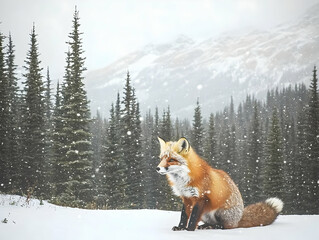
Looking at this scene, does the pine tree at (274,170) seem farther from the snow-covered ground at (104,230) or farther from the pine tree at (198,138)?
the snow-covered ground at (104,230)

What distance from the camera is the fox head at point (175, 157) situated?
20.0 feet

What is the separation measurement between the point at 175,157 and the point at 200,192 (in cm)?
98

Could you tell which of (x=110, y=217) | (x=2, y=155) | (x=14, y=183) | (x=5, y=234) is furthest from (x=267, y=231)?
(x=14, y=183)

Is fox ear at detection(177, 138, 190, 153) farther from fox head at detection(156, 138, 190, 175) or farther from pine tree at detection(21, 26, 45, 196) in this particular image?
pine tree at detection(21, 26, 45, 196)

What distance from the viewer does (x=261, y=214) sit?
23.6 ft

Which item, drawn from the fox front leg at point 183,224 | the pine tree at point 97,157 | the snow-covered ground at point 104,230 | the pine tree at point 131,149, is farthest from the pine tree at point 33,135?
the fox front leg at point 183,224

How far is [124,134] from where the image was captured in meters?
44.4

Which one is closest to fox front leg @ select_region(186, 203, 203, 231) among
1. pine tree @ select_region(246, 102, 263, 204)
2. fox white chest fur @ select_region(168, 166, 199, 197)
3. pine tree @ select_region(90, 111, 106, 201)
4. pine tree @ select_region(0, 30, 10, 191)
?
fox white chest fur @ select_region(168, 166, 199, 197)

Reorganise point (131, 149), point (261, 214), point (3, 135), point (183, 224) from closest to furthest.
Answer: point (183, 224)
point (261, 214)
point (3, 135)
point (131, 149)

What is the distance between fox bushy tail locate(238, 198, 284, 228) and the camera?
23.0 ft

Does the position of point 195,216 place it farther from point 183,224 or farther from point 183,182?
point 183,182

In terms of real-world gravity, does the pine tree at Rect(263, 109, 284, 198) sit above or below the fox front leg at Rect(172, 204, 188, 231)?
below

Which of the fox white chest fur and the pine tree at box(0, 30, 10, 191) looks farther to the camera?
the pine tree at box(0, 30, 10, 191)

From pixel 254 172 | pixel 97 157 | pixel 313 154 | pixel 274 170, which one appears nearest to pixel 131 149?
pixel 274 170
